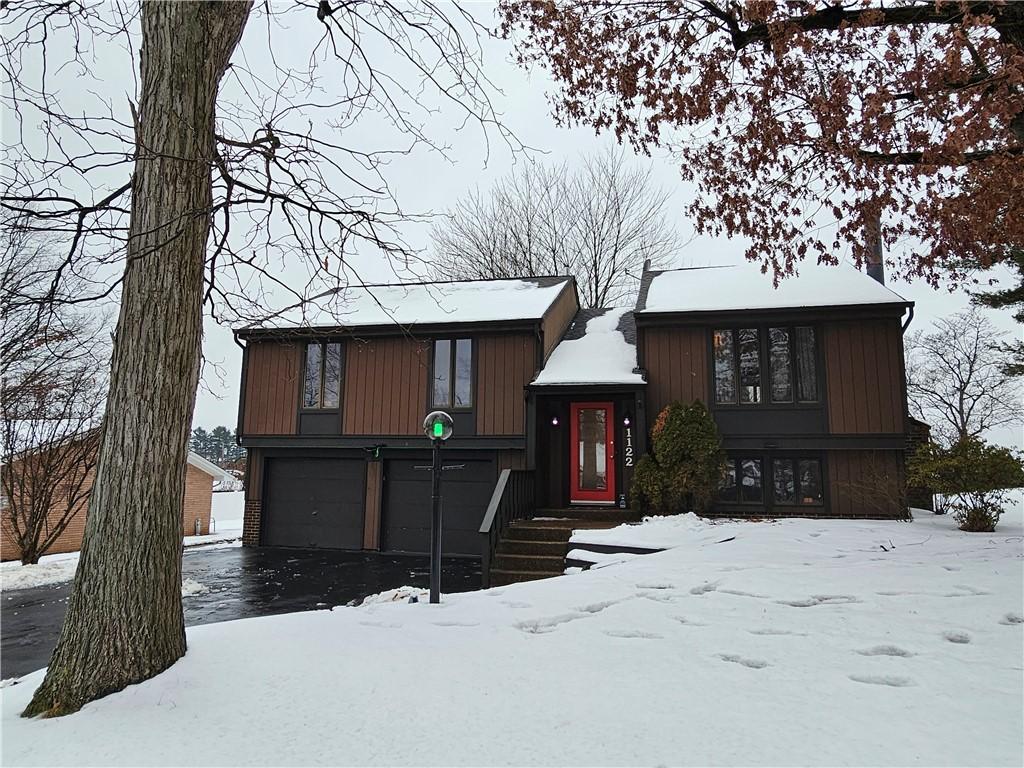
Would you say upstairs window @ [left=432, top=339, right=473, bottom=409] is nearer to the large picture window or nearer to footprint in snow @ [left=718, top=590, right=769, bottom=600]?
the large picture window

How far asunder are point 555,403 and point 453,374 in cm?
224

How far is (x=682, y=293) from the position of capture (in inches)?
492

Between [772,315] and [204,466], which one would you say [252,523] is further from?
[772,315]

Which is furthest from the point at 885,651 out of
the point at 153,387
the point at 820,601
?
the point at 153,387

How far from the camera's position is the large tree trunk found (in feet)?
9.98

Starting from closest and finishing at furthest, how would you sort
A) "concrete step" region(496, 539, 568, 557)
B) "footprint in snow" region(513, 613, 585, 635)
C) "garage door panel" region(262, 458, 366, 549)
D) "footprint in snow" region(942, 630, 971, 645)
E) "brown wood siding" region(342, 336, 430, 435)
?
"footprint in snow" region(942, 630, 971, 645) < "footprint in snow" region(513, 613, 585, 635) < "concrete step" region(496, 539, 568, 557) < "brown wood siding" region(342, 336, 430, 435) < "garage door panel" region(262, 458, 366, 549)

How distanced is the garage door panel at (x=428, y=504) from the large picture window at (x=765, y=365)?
4.98 meters

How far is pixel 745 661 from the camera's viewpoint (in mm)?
3328

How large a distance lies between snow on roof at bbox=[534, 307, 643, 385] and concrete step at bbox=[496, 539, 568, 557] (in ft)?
10.7

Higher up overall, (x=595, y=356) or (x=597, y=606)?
(x=595, y=356)

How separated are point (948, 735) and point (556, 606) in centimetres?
273

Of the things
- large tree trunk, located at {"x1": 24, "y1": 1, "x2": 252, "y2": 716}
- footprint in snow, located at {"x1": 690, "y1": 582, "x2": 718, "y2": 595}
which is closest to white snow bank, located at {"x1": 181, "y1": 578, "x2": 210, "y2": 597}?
large tree trunk, located at {"x1": 24, "y1": 1, "x2": 252, "y2": 716}

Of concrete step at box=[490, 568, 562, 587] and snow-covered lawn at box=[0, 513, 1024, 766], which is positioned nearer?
snow-covered lawn at box=[0, 513, 1024, 766]

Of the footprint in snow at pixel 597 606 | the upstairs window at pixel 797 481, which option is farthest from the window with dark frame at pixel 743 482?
the footprint in snow at pixel 597 606
